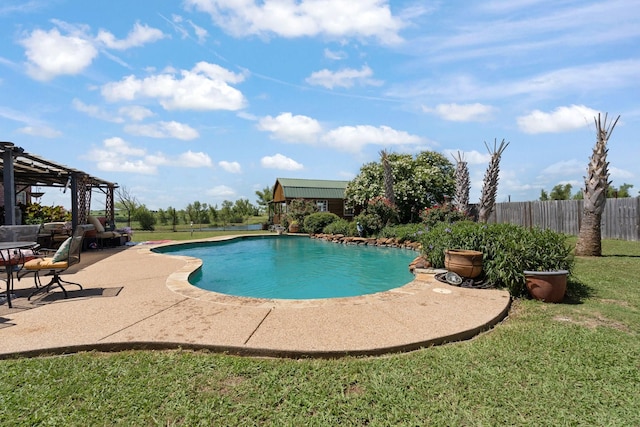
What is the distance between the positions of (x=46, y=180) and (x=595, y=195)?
1996 centimetres

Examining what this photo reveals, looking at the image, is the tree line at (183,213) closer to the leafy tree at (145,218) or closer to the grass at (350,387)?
the leafy tree at (145,218)

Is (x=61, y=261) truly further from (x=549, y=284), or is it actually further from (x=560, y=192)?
(x=560, y=192)

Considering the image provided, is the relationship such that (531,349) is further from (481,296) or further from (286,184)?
(286,184)

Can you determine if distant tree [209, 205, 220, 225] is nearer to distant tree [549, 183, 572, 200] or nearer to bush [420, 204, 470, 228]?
bush [420, 204, 470, 228]

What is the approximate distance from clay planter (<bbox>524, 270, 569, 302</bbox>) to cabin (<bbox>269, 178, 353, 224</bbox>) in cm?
2090

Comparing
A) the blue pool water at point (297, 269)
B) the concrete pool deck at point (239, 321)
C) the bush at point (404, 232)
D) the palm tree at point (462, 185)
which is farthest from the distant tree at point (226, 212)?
the concrete pool deck at point (239, 321)

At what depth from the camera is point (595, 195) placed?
8.84m

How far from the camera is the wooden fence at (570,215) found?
1244cm

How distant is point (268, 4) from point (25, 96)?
23.8 feet

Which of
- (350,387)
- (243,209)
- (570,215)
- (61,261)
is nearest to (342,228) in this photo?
(570,215)

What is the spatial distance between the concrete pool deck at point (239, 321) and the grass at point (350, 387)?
0.16 metres

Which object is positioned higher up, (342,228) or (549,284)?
(342,228)

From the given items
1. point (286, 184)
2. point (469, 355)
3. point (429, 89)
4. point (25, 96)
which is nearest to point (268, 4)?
point (429, 89)

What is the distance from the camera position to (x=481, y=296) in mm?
4984
